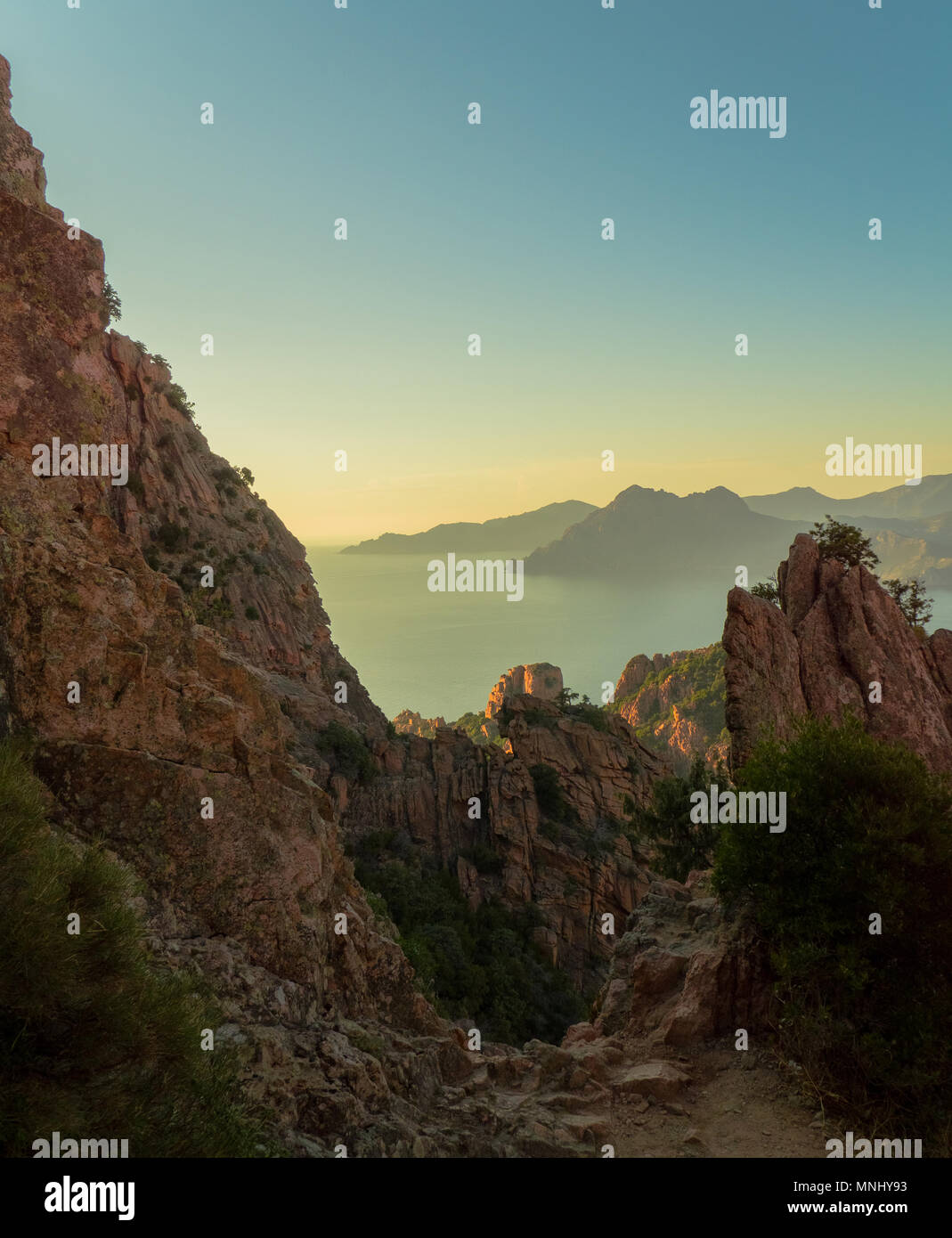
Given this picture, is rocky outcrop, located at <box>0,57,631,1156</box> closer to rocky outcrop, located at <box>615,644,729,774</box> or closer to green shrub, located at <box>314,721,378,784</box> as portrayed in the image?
green shrub, located at <box>314,721,378,784</box>

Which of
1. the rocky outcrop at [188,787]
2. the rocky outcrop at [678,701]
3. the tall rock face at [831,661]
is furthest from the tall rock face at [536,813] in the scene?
the rocky outcrop at [678,701]

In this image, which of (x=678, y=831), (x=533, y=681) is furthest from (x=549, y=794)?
(x=533, y=681)

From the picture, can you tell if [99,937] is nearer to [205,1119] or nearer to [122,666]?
[205,1119]

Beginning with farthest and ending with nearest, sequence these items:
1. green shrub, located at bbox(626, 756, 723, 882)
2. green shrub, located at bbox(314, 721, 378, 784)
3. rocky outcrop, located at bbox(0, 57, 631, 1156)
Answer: green shrub, located at bbox(314, 721, 378, 784), green shrub, located at bbox(626, 756, 723, 882), rocky outcrop, located at bbox(0, 57, 631, 1156)

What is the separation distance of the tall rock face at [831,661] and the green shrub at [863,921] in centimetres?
764

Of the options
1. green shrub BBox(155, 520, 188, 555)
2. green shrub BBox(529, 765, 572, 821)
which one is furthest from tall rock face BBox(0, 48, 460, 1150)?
green shrub BBox(529, 765, 572, 821)

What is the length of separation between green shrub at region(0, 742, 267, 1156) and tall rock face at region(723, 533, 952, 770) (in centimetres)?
1753

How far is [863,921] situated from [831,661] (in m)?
15.1

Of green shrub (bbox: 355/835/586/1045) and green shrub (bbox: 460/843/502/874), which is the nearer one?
green shrub (bbox: 355/835/586/1045)

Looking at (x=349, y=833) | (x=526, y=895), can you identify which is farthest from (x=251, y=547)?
(x=526, y=895)

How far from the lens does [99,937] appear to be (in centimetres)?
536

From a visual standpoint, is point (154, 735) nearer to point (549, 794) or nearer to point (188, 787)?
point (188, 787)

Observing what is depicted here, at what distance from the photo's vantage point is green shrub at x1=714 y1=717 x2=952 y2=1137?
9.05 m
